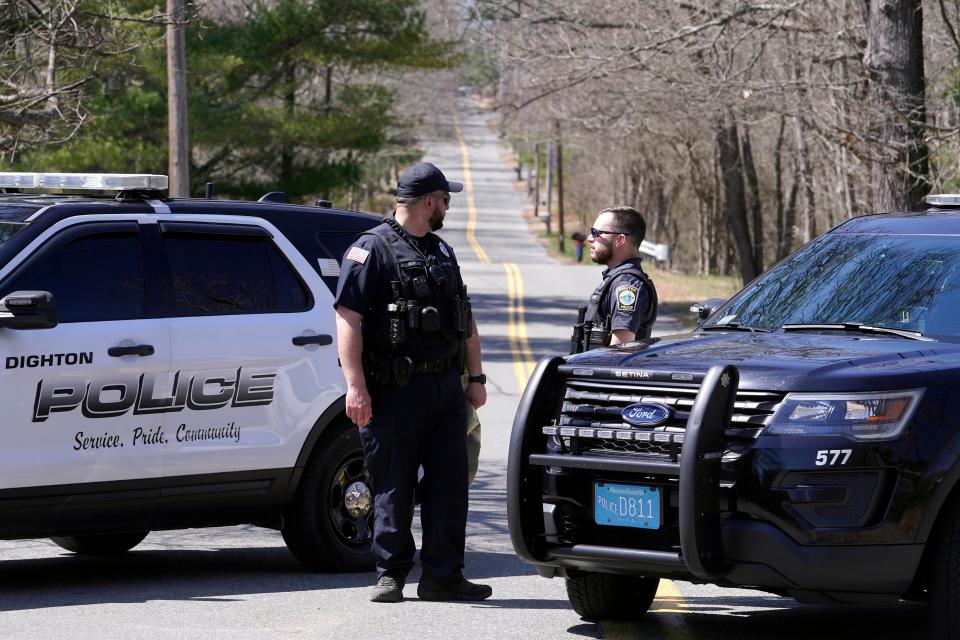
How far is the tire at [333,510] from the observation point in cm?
797

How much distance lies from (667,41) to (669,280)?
970 inches

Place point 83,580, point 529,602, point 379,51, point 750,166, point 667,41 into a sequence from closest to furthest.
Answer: point 529,602 < point 83,580 < point 667,41 < point 379,51 < point 750,166

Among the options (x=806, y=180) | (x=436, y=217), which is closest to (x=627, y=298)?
(x=436, y=217)

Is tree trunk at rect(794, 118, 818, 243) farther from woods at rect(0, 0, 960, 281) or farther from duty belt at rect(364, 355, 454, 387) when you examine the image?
duty belt at rect(364, 355, 454, 387)

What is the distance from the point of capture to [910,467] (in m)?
5.56

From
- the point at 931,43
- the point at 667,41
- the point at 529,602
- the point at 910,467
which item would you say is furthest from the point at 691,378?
the point at 931,43

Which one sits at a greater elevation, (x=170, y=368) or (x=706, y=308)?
(x=706, y=308)

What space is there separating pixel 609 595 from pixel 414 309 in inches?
60.0

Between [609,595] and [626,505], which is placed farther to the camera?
[609,595]

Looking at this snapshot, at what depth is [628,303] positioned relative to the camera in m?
7.82

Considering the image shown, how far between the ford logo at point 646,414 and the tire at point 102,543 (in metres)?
3.71

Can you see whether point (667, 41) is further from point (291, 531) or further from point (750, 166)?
point (750, 166)

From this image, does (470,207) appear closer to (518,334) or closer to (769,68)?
(769,68)

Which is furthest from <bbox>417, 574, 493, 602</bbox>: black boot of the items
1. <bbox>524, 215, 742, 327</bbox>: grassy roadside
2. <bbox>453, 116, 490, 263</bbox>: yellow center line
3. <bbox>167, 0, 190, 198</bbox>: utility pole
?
<bbox>453, 116, 490, 263</bbox>: yellow center line
